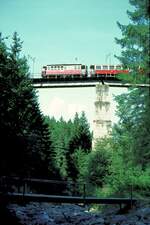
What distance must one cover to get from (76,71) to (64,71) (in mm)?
1998

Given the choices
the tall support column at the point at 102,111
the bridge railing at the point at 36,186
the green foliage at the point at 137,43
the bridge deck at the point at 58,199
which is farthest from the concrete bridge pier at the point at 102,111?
the green foliage at the point at 137,43

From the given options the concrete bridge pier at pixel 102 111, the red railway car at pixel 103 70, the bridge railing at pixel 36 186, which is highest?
the red railway car at pixel 103 70

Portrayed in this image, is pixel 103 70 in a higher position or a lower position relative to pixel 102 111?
higher

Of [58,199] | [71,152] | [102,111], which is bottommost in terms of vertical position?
[58,199]

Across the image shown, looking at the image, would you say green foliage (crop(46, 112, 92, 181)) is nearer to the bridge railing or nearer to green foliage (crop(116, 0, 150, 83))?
the bridge railing

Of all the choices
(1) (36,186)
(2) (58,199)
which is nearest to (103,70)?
(1) (36,186)

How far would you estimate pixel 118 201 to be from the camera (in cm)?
2155

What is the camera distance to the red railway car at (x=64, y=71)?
63844 millimetres

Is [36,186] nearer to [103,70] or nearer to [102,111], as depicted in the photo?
[102,111]

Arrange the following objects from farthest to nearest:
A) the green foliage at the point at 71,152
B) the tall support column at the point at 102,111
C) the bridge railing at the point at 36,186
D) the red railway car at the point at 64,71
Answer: the green foliage at the point at 71,152, the red railway car at the point at 64,71, the tall support column at the point at 102,111, the bridge railing at the point at 36,186

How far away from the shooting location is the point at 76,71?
64.1m

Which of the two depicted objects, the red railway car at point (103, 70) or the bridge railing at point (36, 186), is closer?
the bridge railing at point (36, 186)

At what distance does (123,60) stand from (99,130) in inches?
1496

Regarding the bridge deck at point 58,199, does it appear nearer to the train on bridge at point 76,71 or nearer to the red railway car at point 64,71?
the train on bridge at point 76,71
